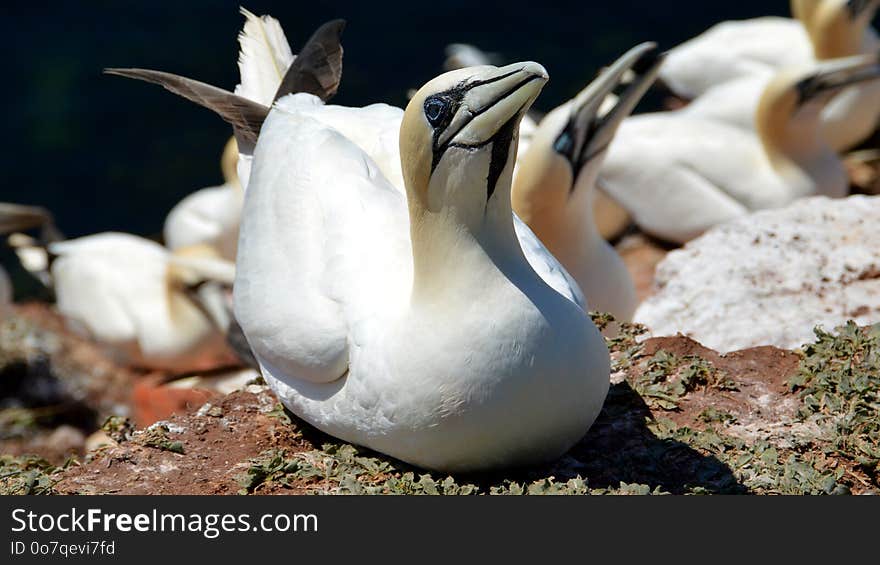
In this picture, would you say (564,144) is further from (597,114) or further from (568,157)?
(597,114)

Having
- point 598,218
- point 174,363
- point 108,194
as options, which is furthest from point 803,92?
point 108,194

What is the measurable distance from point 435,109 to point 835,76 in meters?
6.56

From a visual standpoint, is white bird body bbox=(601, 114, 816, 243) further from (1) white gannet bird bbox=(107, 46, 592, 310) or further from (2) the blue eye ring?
(2) the blue eye ring

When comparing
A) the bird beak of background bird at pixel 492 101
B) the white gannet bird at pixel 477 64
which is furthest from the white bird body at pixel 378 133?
the white gannet bird at pixel 477 64

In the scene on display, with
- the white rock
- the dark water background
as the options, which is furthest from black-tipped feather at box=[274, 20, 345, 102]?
the dark water background

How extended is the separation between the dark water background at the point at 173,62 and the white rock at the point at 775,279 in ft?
27.8

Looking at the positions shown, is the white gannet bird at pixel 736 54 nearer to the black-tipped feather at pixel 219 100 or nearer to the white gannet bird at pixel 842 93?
the white gannet bird at pixel 842 93

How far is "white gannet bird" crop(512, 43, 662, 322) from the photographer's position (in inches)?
280

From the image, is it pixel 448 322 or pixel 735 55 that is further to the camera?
pixel 735 55

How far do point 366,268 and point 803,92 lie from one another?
620cm

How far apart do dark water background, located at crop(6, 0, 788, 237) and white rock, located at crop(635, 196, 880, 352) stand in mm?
8480

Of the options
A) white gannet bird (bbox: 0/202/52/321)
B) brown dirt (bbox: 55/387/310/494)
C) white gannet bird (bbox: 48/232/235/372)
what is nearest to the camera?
brown dirt (bbox: 55/387/310/494)

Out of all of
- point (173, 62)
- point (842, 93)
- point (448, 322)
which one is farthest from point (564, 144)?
point (173, 62)

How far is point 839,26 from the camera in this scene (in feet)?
37.2
